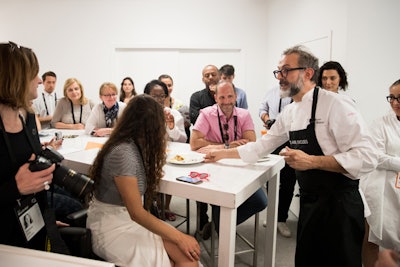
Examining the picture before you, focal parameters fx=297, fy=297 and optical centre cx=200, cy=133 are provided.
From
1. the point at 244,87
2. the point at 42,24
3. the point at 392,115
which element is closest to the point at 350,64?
the point at 392,115

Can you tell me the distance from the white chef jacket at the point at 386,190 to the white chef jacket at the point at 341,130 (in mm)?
763

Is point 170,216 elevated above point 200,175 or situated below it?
below

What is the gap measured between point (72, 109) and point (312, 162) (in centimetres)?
311

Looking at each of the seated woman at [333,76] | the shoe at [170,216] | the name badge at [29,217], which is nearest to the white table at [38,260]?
the name badge at [29,217]

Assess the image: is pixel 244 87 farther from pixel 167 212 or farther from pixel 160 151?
pixel 160 151

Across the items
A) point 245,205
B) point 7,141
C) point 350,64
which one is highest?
point 350,64

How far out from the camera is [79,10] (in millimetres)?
4930

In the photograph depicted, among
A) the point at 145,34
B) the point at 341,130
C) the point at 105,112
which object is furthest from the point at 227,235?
the point at 145,34

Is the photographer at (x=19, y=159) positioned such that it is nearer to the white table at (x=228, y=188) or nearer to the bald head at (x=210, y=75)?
the white table at (x=228, y=188)

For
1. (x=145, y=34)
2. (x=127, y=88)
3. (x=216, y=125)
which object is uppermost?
(x=145, y=34)

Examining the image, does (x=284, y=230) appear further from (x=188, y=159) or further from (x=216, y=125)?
(x=188, y=159)

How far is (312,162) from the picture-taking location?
1.39m

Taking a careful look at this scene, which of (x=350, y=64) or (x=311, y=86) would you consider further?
(x=350, y=64)

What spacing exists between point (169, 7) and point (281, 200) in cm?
360
